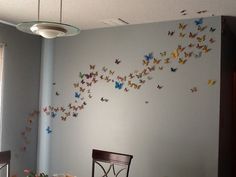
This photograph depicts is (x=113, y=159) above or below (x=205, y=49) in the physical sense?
below

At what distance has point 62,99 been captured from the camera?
401 centimetres

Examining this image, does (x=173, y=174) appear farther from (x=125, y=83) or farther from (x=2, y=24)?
(x=2, y=24)

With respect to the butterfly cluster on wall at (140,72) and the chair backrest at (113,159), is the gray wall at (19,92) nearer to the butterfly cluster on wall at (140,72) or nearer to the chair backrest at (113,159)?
the butterfly cluster on wall at (140,72)

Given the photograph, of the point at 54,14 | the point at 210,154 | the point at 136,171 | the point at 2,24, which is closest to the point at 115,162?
the point at 136,171

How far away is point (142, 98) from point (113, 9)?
1.08m

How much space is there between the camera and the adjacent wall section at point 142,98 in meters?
3.20

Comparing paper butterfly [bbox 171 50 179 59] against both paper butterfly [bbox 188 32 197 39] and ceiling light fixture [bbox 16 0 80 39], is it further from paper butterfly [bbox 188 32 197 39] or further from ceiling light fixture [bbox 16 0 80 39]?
ceiling light fixture [bbox 16 0 80 39]

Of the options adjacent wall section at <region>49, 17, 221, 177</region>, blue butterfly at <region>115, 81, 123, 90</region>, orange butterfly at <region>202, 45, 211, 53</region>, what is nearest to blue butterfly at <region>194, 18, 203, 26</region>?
adjacent wall section at <region>49, 17, 221, 177</region>

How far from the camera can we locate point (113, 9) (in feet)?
9.80

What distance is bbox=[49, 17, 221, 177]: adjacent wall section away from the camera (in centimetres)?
320

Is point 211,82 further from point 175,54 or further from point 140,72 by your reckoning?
point 140,72

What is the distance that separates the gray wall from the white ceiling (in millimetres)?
384

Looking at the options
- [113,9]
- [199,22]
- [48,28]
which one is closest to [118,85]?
[113,9]

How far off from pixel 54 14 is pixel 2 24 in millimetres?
762
